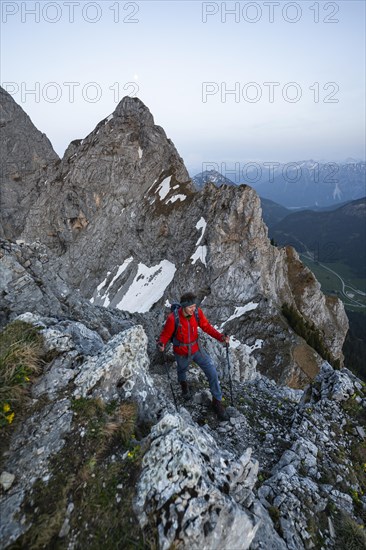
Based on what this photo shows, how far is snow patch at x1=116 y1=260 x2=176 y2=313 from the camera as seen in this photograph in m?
64.1

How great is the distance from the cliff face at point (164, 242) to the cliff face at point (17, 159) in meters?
35.7

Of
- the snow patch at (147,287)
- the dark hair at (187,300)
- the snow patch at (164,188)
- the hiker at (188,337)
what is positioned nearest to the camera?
the dark hair at (187,300)

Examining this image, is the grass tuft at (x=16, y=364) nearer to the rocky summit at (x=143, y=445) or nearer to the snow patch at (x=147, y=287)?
the rocky summit at (x=143, y=445)

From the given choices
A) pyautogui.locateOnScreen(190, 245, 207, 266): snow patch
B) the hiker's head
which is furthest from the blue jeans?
pyautogui.locateOnScreen(190, 245, 207, 266): snow patch

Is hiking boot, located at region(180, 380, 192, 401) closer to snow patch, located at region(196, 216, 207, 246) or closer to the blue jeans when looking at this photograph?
the blue jeans

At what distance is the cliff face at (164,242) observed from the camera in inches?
2099

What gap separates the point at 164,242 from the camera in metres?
73.9

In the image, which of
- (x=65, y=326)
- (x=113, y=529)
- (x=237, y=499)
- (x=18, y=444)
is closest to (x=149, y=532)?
(x=113, y=529)

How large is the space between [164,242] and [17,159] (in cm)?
9550

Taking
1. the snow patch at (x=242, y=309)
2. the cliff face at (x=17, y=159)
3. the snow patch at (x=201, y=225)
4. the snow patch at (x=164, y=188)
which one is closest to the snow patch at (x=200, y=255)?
the snow patch at (x=201, y=225)

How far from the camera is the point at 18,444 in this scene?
6336mm

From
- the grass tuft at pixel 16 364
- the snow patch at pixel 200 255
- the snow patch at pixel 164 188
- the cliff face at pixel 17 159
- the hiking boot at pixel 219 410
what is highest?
the cliff face at pixel 17 159

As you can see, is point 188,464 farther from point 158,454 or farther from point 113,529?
point 113,529

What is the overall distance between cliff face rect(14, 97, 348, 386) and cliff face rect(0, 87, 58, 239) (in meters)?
35.7
